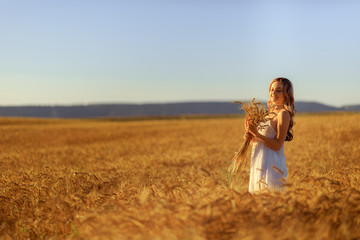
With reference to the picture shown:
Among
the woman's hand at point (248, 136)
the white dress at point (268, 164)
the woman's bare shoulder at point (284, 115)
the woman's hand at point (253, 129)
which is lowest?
the white dress at point (268, 164)

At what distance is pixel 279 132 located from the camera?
3328 millimetres

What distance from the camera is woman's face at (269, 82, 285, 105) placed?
135 inches

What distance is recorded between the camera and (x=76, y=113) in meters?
169

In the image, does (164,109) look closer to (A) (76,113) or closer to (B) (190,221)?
(A) (76,113)

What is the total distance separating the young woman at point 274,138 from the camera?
334cm

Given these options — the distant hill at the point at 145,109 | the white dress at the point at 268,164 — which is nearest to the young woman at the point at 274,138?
the white dress at the point at 268,164

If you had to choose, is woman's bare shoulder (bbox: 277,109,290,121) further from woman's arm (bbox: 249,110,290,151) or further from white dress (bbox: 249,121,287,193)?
white dress (bbox: 249,121,287,193)

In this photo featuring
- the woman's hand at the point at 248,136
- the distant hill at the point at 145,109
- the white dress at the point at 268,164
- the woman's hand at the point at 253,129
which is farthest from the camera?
the distant hill at the point at 145,109

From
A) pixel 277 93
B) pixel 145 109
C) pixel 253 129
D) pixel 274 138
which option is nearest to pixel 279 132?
pixel 274 138

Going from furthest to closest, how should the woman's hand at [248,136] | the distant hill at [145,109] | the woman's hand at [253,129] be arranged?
1. the distant hill at [145,109]
2. the woman's hand at [248,136]
3. the woman's hand at [253,129]

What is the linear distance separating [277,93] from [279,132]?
0.43 metres

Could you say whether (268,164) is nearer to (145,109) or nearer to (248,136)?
(248,136)

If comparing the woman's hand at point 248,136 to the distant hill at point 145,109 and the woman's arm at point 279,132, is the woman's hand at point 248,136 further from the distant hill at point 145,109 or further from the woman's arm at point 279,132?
the distant hill at point 145,109

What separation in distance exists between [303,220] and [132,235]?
107 centimetres
